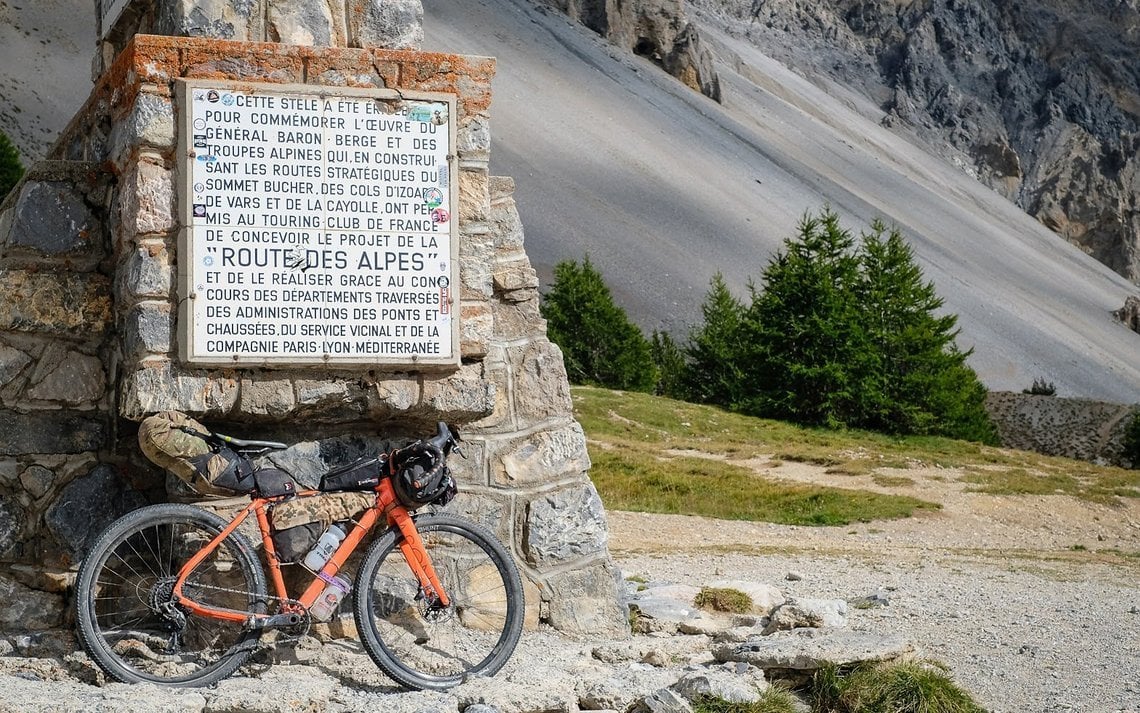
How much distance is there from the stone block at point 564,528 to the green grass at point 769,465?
12385 mm

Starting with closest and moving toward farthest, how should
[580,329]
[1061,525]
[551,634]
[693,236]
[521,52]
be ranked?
[551,634] → [1061,525] → [580,329] → [693,236] → [521,52]

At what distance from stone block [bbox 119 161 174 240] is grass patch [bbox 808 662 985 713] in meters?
3.80

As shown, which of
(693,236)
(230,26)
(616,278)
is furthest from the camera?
(693,236)

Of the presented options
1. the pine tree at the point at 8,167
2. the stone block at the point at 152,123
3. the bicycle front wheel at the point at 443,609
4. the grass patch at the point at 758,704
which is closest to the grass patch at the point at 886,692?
the grass patch at the point at 758,704

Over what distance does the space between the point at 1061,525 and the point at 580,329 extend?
25380 millimetres

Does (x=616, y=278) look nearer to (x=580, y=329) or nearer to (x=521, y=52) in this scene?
(x=580, y=329)

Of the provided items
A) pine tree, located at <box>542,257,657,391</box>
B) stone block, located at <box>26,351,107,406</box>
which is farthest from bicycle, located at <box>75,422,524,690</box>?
pine tree, located at <box>542,257,657,391</box>

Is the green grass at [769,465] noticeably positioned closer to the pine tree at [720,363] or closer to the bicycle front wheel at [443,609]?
the pine tree at [720,363]

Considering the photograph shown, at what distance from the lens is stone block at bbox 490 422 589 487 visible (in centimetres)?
723

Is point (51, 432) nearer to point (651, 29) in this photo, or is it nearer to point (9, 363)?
point (9, 363)

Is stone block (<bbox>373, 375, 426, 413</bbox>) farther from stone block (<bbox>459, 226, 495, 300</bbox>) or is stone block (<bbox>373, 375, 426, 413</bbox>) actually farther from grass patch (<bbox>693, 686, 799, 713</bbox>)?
grass patch (<bbox>693, 686, 799, 713</bbox>)

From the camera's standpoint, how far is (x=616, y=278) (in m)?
69.8

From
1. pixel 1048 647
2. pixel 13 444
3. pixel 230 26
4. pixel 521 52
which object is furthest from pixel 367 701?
pixel 521 52

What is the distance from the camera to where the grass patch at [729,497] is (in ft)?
67.3
